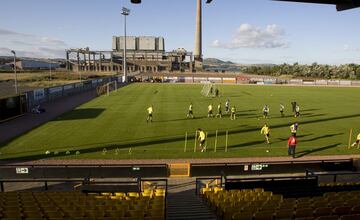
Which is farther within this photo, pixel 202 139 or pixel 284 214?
pixel 202 139

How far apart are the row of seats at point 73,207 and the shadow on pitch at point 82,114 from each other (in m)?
22.9

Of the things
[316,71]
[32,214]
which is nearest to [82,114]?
[32,214]

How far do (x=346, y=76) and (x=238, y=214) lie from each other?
133563mm

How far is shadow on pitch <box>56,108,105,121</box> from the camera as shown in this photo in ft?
105

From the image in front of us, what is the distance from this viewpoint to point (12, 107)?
31703 millimetres

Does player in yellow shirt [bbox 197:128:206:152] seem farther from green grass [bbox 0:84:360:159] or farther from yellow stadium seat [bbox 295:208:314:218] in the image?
yellow stadium seat [bbox 295:208:314:218]

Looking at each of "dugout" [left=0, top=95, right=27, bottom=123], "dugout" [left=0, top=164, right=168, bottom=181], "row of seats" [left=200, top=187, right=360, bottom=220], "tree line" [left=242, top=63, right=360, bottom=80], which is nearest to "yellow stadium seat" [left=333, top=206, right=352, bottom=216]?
"row of seats" [left=200, top=187, right=360, bottom=220]

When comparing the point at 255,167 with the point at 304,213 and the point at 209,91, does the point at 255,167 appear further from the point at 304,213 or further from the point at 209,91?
the point at 209,91

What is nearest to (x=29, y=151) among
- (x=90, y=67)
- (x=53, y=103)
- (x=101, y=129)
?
(x=101, y=129)

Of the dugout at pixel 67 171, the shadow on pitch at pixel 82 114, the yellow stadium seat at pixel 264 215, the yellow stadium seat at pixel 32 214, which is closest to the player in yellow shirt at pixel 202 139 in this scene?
the dugout at pixel 67 171

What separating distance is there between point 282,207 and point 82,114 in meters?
29.2

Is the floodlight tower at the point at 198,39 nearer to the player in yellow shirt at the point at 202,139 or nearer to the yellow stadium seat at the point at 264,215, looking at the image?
the player in yellow shirt at the point at 202,139

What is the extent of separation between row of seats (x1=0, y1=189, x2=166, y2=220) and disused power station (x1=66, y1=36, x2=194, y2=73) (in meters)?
145

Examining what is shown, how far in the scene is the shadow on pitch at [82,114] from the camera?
1263 inches
